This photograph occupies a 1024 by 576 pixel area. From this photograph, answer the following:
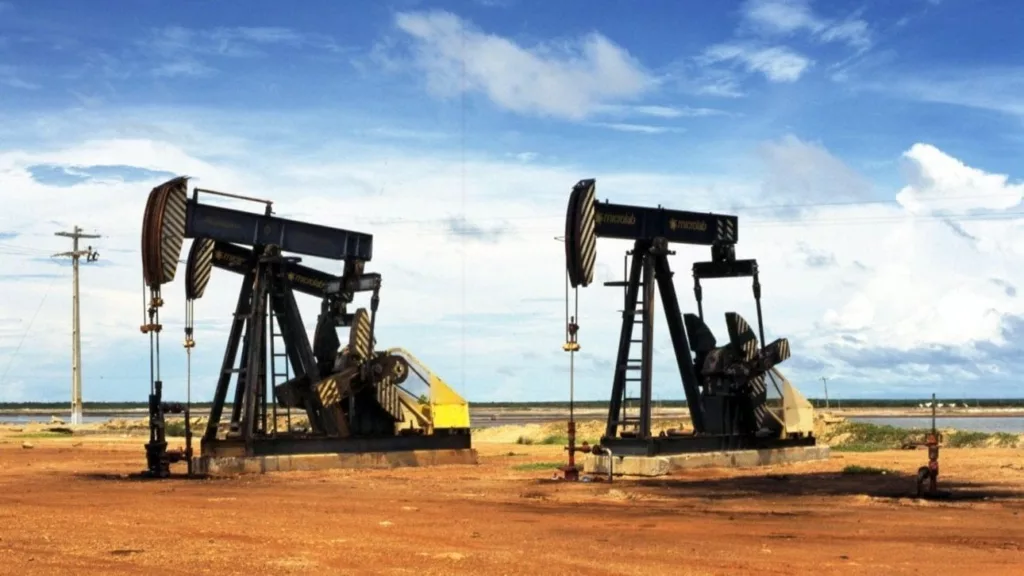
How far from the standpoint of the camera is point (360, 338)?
75.9 ft

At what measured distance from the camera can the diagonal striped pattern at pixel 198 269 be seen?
22.7 metres

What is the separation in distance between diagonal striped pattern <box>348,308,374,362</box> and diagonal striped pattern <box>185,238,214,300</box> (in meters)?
2.61

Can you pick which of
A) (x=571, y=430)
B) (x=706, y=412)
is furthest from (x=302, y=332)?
(x=706, y=412)

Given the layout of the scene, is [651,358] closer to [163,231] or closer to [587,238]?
[587,238]

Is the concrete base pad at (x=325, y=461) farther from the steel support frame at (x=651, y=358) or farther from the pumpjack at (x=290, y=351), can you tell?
the steel support frame at (x=651, y=358)

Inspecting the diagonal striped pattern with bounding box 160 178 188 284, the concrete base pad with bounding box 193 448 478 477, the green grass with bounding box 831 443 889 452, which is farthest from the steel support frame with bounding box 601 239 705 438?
the green grass with bounding box 831 443 889 452

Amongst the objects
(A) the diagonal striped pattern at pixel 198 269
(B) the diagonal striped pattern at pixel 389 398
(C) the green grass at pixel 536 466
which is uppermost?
(A) the diagonal striped pattern at pixel 198 269

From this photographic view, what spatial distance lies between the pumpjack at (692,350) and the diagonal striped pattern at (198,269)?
655 cm

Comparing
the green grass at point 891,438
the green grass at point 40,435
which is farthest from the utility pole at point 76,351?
the green grass at point 891,438

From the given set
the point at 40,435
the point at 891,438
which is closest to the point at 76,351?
the point at 40,435

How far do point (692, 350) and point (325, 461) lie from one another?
6545mm

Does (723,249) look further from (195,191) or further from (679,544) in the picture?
(679,544)

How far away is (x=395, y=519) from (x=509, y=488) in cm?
482

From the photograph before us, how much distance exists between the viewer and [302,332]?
22.9 meters
